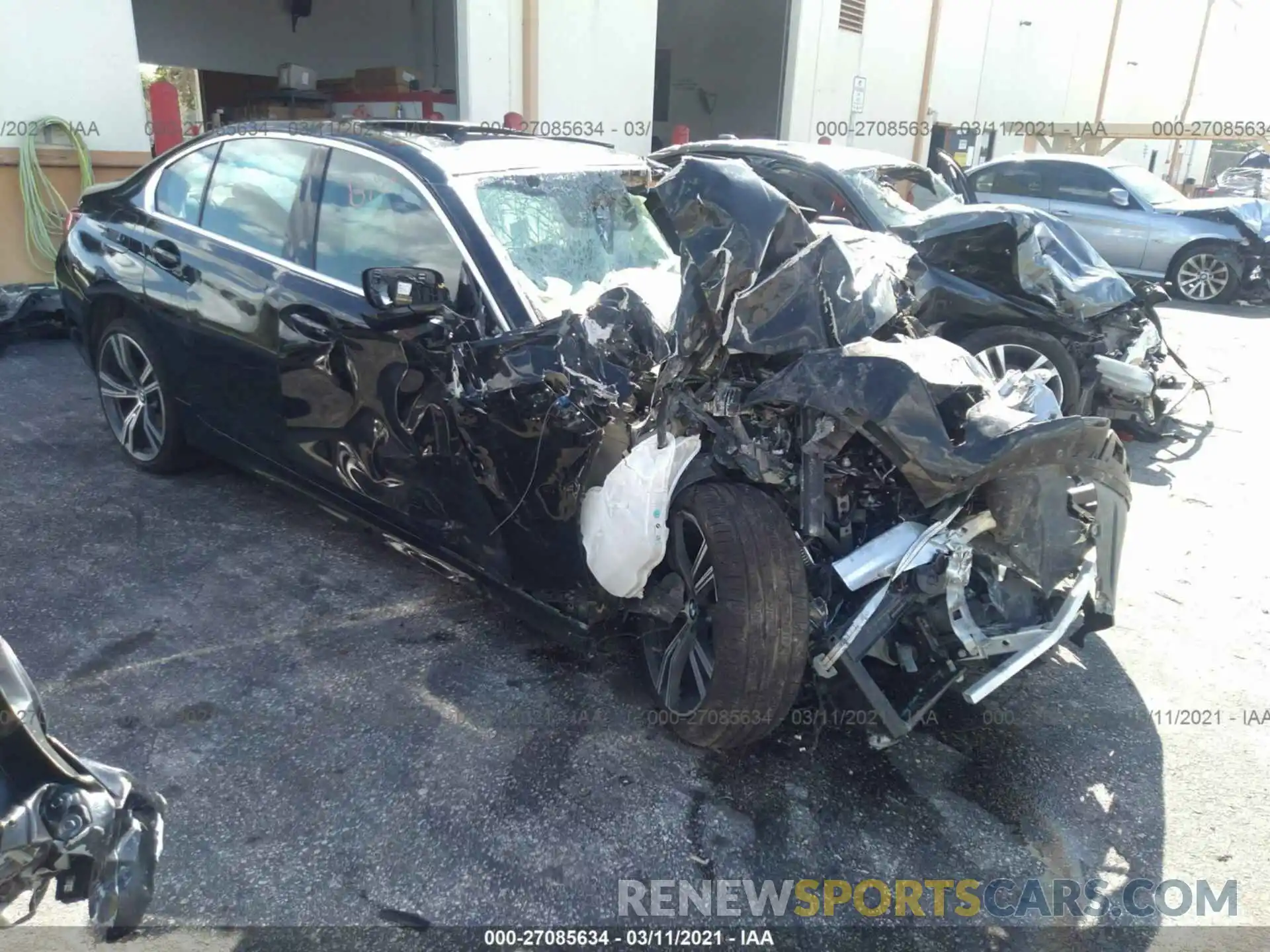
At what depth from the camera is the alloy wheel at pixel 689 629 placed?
9.21 feet

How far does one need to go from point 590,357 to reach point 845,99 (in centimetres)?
1428

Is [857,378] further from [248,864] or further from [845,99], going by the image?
[845,99]

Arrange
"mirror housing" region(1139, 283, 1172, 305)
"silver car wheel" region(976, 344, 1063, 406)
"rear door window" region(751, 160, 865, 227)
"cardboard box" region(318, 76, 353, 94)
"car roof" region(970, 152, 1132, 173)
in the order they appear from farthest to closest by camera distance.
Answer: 1. "cardboard box" region(318, 76, 353, 94)
2. "car roof" region(970, 152, 1132, 173)
3. "rear door window" region(751, 160, 865, 227)
4. "mirror housing" region(1139, 283, 1172, 305)
5. "silver car wheel" region(976, 344, 1063, 406)

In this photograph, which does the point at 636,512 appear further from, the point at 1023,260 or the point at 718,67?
the point at 718,67

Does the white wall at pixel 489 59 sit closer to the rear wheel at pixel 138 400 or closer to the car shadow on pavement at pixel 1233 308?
the rear wheel at pixel 138 400

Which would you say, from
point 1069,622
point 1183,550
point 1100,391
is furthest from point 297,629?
point 1100,391

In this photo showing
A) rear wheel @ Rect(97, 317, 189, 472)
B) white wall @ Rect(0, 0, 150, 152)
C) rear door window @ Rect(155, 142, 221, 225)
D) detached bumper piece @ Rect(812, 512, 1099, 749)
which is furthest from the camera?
white wall @ Rect(0, 0, 150, 152)

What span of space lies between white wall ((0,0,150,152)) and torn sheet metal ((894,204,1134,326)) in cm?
692

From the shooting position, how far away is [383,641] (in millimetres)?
3418

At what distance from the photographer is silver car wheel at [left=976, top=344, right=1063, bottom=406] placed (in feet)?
17.7

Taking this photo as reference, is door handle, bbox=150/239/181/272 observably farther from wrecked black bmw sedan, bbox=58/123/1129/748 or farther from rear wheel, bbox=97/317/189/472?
wrecked black bmw sedan, bbox=58/123/1129/748

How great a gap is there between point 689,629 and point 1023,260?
3742mm

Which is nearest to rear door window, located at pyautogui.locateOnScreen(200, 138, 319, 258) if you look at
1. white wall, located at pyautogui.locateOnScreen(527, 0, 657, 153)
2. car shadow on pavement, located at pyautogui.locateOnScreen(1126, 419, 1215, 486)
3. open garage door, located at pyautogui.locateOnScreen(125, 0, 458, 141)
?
car shadow on pavement, located at pyautogui.locateOnScreen(1126, 419, 1215, 486)

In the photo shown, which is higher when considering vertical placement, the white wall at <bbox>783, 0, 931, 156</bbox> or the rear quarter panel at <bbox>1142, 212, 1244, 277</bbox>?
the white wall at <bbox>783, 0, 931, 156</bbox>
